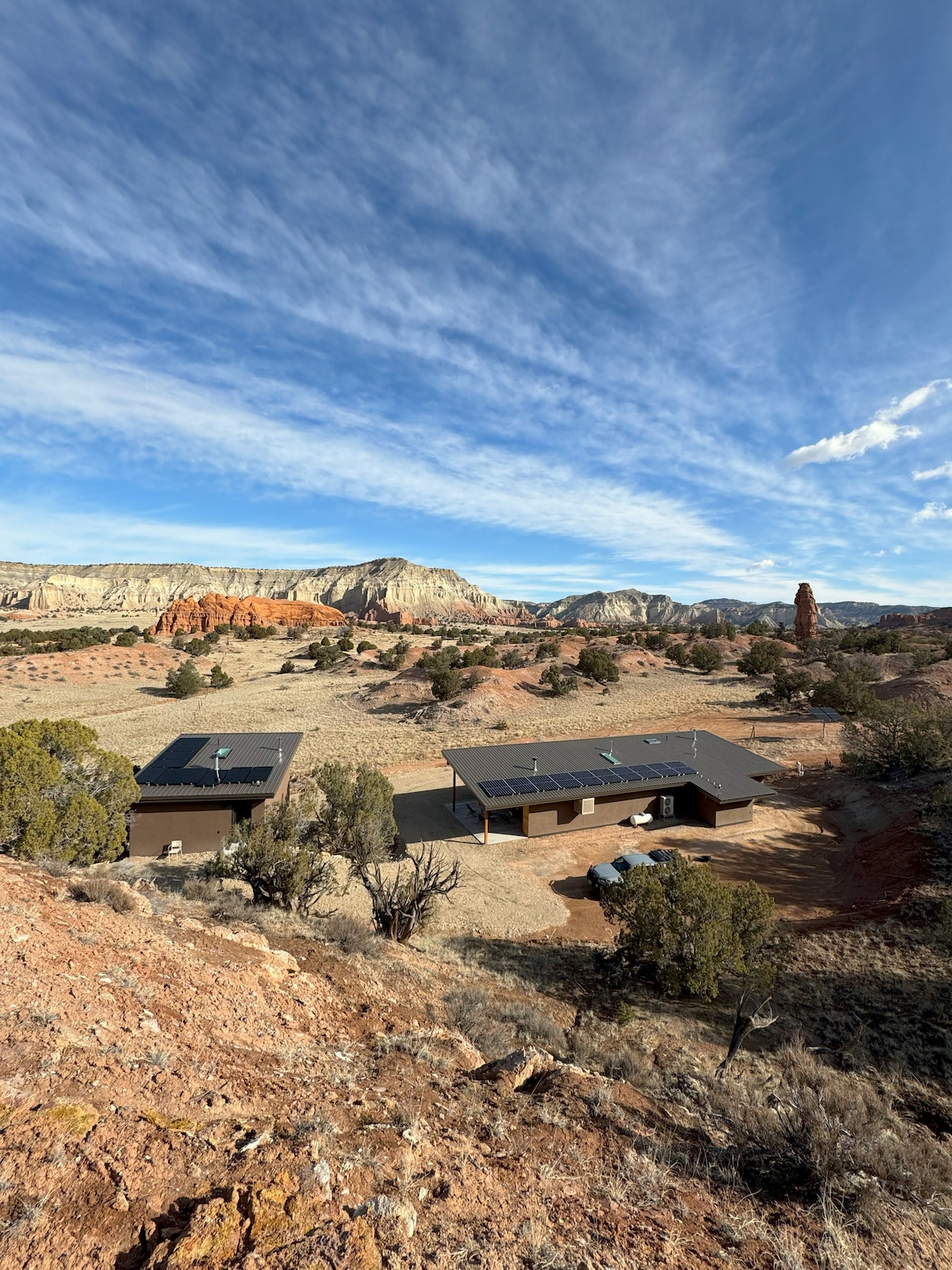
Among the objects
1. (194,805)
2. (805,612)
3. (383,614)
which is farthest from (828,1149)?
(383,614)

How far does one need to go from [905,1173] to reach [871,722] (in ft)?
100

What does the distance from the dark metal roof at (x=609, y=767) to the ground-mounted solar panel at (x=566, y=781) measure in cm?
8

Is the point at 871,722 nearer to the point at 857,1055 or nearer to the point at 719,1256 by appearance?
the point at 857,1055

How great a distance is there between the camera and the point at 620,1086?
8375 mm

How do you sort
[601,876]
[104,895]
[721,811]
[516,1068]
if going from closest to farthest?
[516,1068], [104,895], [601,876], [721,811]

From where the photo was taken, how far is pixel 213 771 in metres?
22.6

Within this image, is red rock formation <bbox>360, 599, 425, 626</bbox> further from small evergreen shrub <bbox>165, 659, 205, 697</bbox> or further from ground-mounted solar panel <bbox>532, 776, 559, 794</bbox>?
ground-mounted solar panel <bbox>532, 776, 559, 794</bbox>

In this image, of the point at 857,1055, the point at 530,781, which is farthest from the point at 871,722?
the point at 857,1055

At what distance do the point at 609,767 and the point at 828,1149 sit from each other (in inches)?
775

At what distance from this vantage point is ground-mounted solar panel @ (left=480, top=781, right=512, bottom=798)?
2272 cm

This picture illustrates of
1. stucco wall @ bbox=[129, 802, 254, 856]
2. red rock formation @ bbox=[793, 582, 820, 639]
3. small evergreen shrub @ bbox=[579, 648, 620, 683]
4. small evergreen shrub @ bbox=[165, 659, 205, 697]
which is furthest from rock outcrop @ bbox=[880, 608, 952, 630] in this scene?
stucco wall @ bbox=[129, 802, 254, 856]

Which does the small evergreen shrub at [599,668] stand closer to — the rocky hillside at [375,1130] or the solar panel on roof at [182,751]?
the solar panel on roof at [182,751]

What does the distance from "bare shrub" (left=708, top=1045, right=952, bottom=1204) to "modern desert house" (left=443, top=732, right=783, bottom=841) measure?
47.0 ft

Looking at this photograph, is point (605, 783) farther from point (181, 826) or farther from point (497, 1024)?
point (181, 826)
